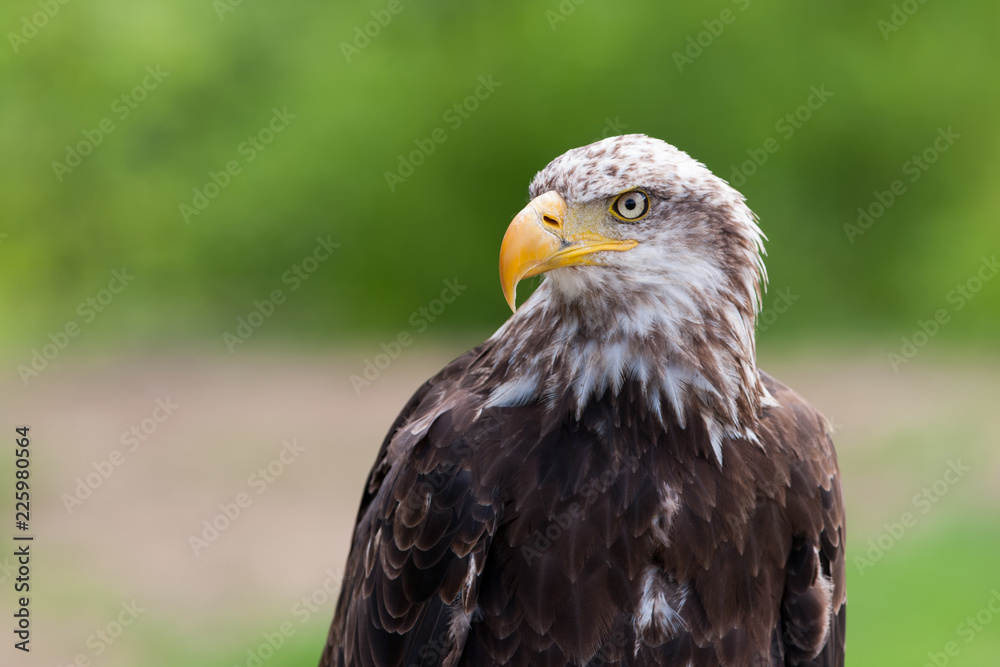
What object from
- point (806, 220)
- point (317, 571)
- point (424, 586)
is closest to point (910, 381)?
point (806, 220)

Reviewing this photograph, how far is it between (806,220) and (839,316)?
128 cm

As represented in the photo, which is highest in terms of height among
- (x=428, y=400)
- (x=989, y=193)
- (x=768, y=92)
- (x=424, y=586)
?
(x=989, y=193)

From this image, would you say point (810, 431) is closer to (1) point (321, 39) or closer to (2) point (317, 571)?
(2) point (317, 571)

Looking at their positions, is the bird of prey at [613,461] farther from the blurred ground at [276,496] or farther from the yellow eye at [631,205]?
the blurred ground at [276,496]

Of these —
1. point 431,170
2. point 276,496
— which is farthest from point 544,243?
point 431,170

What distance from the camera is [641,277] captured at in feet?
9.28

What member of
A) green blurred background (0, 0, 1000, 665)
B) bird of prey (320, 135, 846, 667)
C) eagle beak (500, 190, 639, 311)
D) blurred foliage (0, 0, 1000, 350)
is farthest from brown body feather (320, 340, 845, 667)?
blurred foliage (0, 0, 1000, 350)

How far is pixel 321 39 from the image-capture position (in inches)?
397

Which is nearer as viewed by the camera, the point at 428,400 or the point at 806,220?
the point at 428,400

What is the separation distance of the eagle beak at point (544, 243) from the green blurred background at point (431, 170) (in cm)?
623

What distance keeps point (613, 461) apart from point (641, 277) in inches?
20.8

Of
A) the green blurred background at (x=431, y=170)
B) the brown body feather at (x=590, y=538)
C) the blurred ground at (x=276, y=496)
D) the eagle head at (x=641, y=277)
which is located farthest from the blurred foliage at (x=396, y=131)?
the brown body feather at (x=590, y=538)

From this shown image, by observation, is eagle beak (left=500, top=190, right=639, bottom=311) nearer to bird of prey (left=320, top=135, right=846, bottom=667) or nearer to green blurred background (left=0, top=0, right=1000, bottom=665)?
bird of prey (left=320, top=135, right=846, bottom=667)

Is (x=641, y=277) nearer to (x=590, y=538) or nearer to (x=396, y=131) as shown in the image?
(x=590, y=538)
